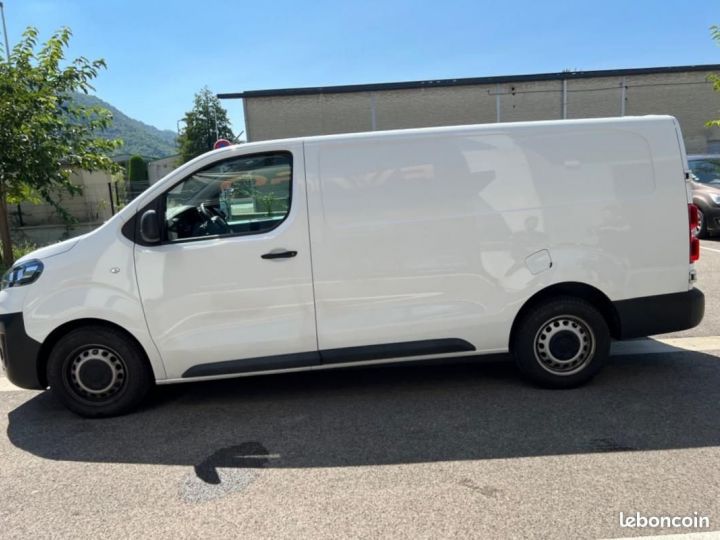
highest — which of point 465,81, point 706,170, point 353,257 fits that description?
point 465,81

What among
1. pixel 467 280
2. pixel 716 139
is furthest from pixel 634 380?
pixel 716 139

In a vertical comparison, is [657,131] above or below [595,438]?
above

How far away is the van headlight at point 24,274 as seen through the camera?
13.2ft

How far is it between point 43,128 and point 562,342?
10.1 meters

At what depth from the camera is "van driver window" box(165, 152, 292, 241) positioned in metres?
4.08

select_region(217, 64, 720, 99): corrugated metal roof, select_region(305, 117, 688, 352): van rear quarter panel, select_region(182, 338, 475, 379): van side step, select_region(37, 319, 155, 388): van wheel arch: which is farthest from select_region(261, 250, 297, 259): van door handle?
select_region(217, 64, 720, 99): corrugated metal roof

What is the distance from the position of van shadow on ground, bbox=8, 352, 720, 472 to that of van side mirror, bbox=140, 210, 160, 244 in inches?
53.2

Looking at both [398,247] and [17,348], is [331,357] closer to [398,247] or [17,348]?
[398,247]

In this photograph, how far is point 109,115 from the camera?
37.2 ft

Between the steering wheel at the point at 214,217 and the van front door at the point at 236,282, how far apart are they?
0.06 meters

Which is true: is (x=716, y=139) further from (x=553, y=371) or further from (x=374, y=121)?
(x=553, y=371)

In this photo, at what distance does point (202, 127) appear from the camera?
64.4 m

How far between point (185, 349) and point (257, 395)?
77 cm

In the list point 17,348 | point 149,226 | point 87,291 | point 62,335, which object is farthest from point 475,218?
point 17,348
